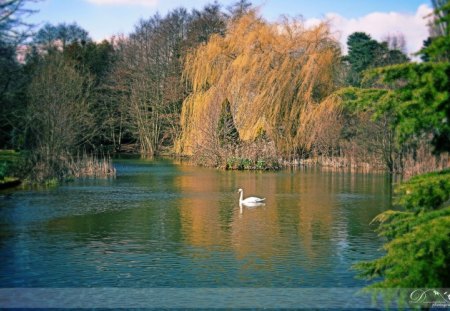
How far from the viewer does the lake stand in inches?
356

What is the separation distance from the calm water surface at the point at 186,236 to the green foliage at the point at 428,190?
11.8 ft

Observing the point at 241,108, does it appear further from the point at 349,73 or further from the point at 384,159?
the point at 349,73

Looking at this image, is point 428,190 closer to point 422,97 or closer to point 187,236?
point 422,97

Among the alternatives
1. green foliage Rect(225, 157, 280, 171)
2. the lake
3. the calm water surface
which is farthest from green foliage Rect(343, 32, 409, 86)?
the calm water surface

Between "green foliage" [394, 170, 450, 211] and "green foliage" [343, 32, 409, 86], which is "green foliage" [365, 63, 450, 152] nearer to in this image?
"green foliage" [394, 170, 450, 211]

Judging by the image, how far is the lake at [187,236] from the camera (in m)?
9.03

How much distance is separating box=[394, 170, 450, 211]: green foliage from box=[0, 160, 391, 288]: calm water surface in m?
3.58

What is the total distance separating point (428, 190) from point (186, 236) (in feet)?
25.4

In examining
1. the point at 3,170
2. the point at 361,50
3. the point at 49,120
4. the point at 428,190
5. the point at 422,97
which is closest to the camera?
the point at 422,97

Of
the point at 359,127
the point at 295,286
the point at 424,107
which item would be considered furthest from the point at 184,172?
the point at 424,107

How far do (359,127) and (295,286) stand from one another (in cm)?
2306

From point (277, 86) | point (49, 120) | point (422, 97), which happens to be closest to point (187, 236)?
point (422, 97)

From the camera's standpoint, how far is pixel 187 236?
484 inches

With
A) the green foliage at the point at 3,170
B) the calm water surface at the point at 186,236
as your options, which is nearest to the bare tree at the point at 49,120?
the green foliage at the point at 3,170
